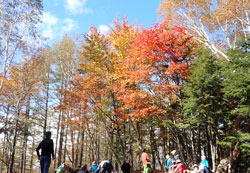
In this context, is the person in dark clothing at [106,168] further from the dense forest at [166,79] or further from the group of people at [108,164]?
the dense forest at [166,79]

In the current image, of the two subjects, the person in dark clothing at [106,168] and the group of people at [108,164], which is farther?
the person in dark clothing at [106,168]

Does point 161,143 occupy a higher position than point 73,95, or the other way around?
point 73,95

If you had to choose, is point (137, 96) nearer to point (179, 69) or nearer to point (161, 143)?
point (179, 69)

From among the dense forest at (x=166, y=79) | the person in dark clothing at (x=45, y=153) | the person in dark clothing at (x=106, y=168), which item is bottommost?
the person in dark clothing at (x=106, y=168)

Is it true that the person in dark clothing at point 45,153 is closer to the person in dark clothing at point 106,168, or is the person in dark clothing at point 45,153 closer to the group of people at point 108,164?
the group of people at point 108,164

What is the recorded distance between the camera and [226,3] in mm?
13031

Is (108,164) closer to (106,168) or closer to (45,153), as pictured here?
(106,168)

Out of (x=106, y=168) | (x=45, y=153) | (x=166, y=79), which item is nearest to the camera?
(x=45, y=153)

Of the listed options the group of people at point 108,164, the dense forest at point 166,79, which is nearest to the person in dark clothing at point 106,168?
the group of people at point 108,164

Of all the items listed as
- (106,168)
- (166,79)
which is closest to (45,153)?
(106,168)

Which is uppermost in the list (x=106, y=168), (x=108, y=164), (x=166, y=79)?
(x=166, y=79)

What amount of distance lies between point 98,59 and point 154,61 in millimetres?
3767

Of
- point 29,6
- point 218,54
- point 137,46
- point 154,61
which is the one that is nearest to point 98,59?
point 137,46

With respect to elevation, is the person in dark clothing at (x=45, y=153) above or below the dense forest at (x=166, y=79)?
below
